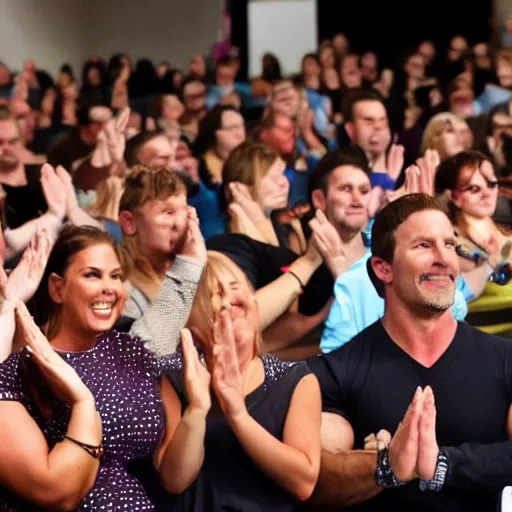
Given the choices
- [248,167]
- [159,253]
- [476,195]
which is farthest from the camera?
[248,167]

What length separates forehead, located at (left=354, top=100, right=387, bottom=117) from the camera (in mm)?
5207

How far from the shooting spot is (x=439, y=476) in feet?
9.49

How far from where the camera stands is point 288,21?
1276 cm

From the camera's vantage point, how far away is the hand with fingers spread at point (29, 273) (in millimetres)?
3188

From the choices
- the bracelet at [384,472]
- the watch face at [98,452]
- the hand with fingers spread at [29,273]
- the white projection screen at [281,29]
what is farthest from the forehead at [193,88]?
the white projection screen at [281,29]

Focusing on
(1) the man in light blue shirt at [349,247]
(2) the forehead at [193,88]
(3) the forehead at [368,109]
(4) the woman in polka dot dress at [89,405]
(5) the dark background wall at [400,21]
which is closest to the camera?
(4) the woman in polka dot dress at [89,405]

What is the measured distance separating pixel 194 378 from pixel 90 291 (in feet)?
1.24

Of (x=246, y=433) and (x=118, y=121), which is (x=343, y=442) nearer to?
(x=246, y=433)

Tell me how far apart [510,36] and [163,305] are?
305 inches

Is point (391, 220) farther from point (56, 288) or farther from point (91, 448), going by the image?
point (91, 448)

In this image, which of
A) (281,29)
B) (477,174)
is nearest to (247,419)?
(477,174)

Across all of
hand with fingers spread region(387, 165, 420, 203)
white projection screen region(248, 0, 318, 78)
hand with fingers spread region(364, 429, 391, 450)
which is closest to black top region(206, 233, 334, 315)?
hand with fingers spread region(387, 165, 420, 203)

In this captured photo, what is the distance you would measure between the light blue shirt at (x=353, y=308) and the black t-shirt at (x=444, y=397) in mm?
466

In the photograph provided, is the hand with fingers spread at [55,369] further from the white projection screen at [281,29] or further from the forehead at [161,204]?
the white projection screen at [281,29]
